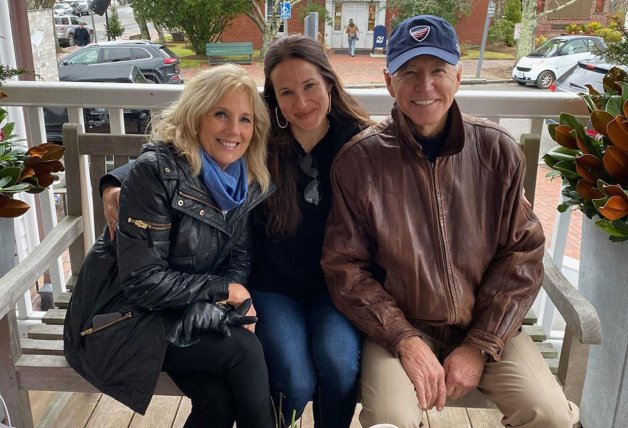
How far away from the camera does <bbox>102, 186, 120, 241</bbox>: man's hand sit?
4.91 feet

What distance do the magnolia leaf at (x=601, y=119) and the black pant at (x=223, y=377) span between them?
1.05 m

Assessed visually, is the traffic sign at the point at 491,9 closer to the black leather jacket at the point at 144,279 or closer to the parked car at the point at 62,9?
the black leather jacket at the point at 144,279

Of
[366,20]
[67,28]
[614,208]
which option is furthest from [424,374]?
[67,28]

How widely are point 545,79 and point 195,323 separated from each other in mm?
2155

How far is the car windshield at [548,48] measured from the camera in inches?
132

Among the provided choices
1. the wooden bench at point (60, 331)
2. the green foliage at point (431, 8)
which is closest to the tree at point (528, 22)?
the green foliage at point (431, 8)

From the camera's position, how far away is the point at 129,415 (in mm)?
1998

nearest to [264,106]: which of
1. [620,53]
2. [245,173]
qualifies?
[245,173]

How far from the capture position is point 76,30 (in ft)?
12.9

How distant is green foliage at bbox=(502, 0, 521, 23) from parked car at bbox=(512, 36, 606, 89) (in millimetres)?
227

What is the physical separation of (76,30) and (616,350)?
3.79 meters

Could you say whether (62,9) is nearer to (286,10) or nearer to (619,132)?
(286,10)

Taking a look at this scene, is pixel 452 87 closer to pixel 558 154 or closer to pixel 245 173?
pixel 558 154

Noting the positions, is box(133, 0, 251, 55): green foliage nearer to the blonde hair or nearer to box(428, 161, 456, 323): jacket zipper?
the blonde hair
